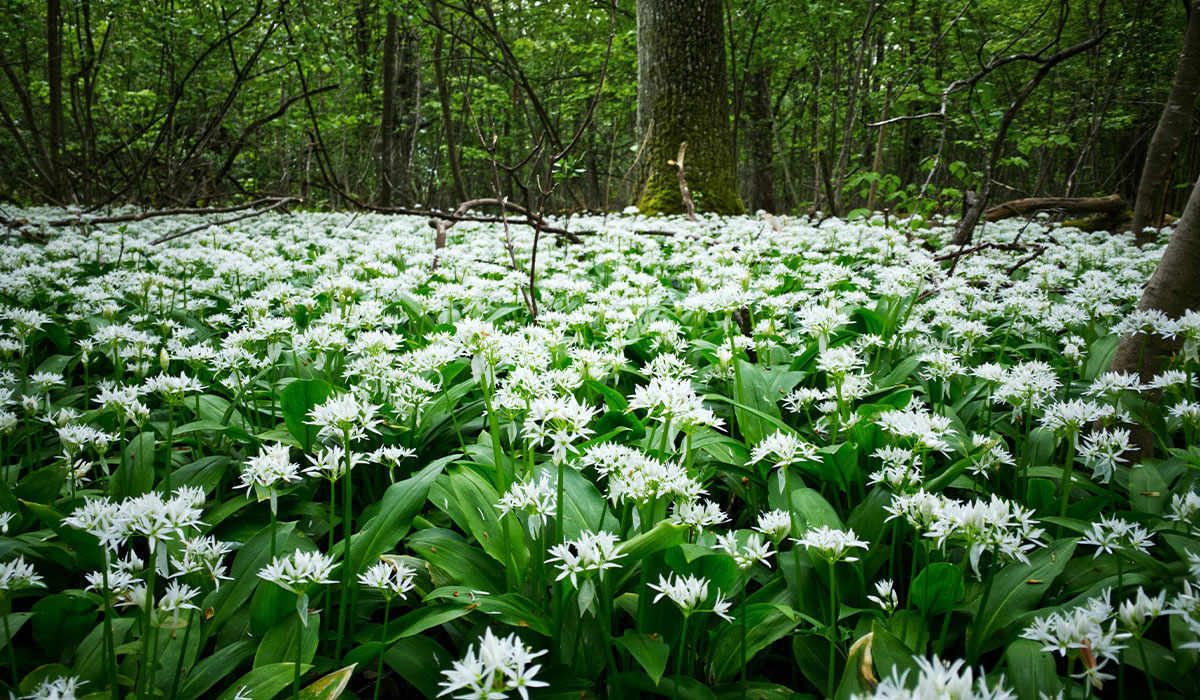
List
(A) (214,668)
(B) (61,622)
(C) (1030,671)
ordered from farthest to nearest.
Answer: (B) (61,622) < (A) (214,668) < (C) (1030,671)

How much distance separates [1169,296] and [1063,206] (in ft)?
18.5

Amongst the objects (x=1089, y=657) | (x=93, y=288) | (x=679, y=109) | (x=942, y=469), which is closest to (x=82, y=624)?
(x=1089, y=657)

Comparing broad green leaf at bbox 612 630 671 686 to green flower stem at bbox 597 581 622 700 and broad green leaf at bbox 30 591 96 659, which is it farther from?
broad green leaf at bbox 30 591 96 659

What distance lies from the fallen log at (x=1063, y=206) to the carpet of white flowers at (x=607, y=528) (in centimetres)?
465

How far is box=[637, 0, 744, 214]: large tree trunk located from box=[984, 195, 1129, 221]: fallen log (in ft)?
10.8

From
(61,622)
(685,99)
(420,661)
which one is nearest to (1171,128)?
(685,99)

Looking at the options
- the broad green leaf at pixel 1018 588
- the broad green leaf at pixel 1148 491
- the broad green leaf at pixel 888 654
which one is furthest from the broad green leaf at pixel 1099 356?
the broad green leaf at pixel 888 654

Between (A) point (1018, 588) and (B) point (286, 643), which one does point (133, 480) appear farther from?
(A) point (1018, 588)

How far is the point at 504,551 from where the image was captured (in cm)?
147

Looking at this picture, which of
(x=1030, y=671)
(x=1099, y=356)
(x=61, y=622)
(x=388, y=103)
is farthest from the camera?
(x=388, y=103)

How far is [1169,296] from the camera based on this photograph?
7.10 feet

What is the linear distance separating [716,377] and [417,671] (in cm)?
175

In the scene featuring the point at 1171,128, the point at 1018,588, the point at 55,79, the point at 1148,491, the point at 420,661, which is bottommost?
the point at 420,661

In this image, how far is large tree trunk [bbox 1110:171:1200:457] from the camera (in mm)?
2117
